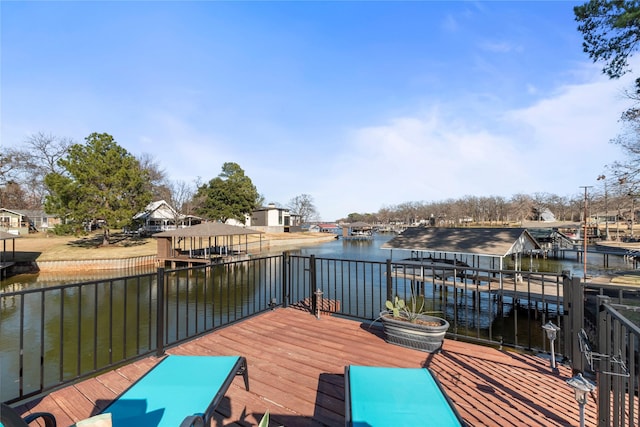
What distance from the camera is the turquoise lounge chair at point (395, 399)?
1.67m

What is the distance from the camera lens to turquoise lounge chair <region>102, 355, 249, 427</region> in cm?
164

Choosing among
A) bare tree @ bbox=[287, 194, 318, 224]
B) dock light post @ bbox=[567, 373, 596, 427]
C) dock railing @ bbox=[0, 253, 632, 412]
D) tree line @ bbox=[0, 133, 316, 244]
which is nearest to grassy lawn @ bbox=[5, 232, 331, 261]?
tree line @ bbox=[0, 133, 316, 244]

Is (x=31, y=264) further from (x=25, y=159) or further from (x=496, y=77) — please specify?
(x=496, y=77)

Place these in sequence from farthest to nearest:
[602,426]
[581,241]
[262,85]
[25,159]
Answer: [581,241]
[25,159]
[262,85]
[602,426]

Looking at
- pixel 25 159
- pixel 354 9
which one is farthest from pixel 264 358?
pixel 25 159

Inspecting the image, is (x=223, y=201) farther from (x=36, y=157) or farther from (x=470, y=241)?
(x=470, y=241)

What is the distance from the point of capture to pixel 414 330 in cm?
317

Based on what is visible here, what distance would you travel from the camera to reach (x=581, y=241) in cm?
3139

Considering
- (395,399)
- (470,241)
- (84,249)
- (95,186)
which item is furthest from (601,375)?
(84,249)

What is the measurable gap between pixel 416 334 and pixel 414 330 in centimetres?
5

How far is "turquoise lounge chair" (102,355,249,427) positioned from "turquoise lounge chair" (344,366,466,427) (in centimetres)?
85

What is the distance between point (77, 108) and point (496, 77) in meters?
14.2

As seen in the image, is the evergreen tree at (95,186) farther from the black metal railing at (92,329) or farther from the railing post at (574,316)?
the railing post at (574,316)

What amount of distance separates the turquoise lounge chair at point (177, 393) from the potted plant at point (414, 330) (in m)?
1.70
